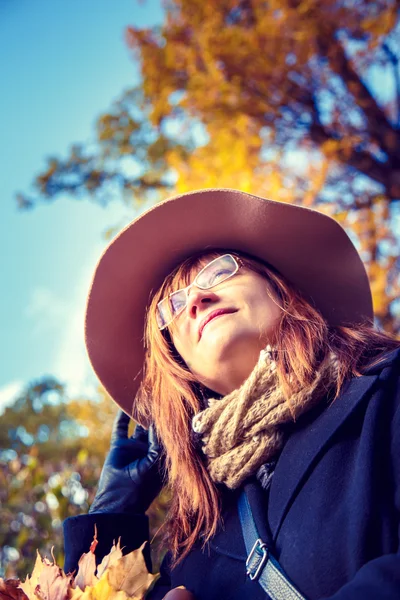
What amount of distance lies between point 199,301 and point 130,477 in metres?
0.74

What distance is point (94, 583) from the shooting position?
1222 millimetres

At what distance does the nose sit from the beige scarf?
303 mm

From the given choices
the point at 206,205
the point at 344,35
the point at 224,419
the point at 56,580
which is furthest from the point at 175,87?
the point at 56,580

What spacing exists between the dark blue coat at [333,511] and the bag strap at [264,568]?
2cm

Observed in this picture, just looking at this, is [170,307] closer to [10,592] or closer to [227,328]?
[227,328]

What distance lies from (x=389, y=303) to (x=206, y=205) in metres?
4.30

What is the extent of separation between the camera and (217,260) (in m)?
1.86

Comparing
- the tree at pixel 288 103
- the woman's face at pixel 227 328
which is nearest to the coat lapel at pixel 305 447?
the woman's face at pixel 227 328

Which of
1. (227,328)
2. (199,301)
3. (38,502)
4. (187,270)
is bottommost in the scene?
(38,502)

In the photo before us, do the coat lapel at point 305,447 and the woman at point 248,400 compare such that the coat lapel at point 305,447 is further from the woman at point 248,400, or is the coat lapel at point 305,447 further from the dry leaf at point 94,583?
the dry leaf at point 94,583

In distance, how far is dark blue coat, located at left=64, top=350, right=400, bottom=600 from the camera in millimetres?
1121

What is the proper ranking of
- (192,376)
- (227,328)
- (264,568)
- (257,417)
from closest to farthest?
1. (264,568)
2. (257,417)
3. (227,328)
4. (192,376)

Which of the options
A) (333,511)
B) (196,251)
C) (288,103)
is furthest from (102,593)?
(288,103)

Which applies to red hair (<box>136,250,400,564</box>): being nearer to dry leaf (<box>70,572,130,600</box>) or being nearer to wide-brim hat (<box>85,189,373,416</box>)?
wide-brim hat (<box>85,189,373,416</box>)
